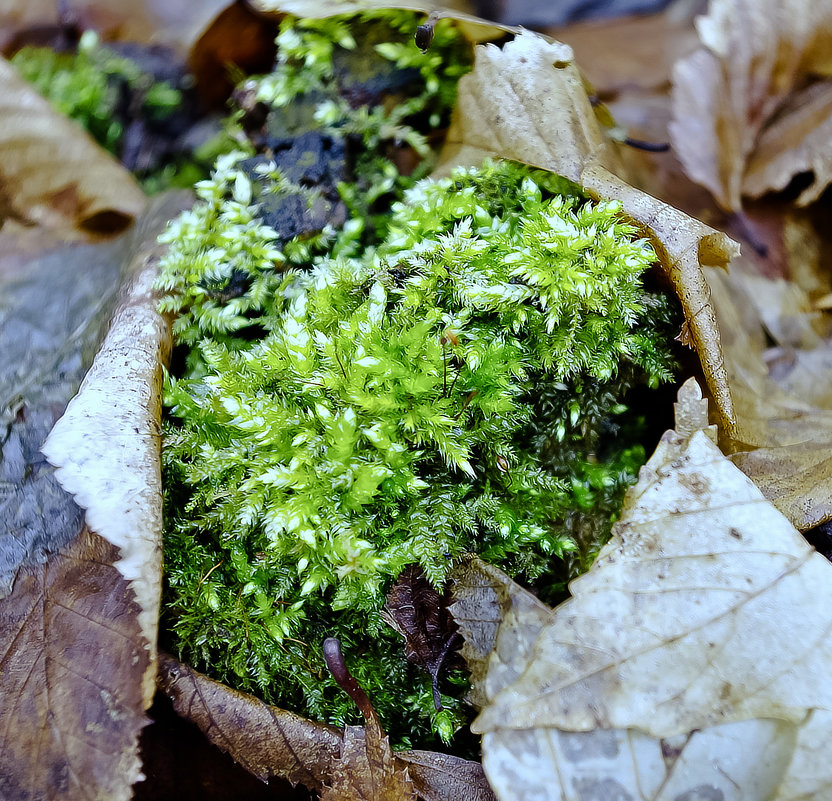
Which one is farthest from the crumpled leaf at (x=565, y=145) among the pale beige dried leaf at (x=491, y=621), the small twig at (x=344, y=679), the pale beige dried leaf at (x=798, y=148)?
the small twig at (x=344, y=679)

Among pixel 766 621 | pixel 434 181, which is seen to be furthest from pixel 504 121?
pixel 766 621

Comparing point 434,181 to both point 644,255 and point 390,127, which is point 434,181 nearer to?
point 390,127

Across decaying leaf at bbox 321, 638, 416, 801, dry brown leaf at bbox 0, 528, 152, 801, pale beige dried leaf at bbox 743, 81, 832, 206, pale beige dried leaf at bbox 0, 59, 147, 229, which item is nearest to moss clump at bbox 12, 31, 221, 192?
pale beige dried leaf at bbox 0, 59, 147, 229

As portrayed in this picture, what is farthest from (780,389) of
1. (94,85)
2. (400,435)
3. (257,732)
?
(94,85)

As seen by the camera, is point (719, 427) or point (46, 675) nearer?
point (46, 675)

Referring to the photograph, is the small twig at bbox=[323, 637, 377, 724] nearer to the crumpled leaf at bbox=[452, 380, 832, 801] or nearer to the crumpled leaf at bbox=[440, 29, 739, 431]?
the crumpled leaf at bbox=[452, 380, 832, 801]
